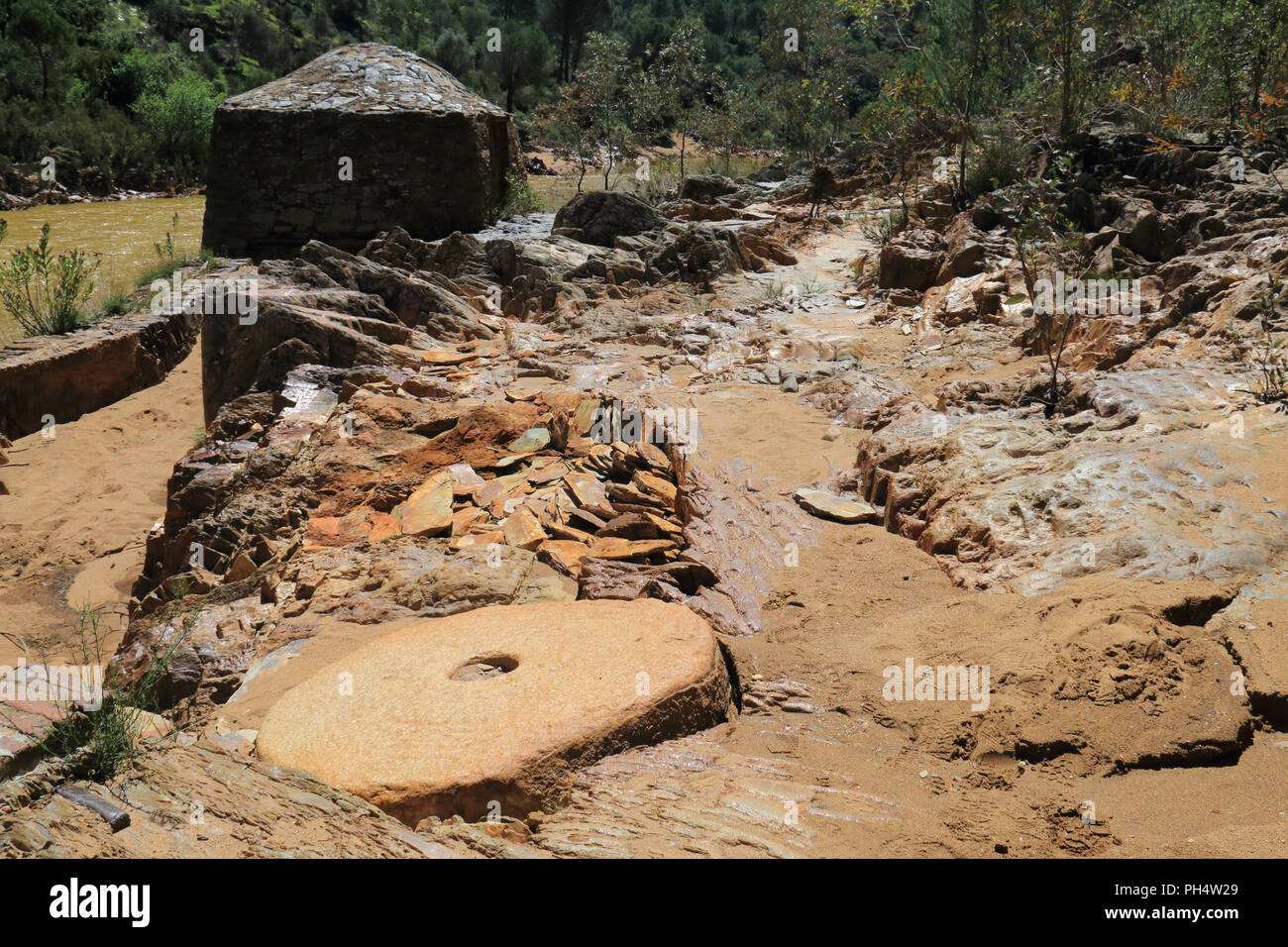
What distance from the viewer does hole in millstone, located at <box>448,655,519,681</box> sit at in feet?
10.4

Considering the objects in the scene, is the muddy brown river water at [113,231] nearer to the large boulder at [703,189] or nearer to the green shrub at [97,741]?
the large boulder at [703,189]

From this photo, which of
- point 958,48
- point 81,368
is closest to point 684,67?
point 958,48

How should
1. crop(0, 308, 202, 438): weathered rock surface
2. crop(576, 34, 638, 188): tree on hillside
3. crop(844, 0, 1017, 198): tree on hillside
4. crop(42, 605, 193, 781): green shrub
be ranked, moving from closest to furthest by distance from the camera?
1. crop(42, 605, 193, 781): green shrub
2. crop(0, 308, 202, 438): weathered rock surface
3. crop(844, 0, 1017, 198): tree on hillside
4. crop(576, 34, 638, 188): tree on hillside

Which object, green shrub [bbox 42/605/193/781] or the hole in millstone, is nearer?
green shrub [bbox 42/605/193/781]

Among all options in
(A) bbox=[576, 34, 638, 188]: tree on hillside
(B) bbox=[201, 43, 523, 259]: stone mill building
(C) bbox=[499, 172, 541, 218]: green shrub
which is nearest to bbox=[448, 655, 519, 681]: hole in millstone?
(B) bbox=[201, 43, 523, 259]: stone mill building

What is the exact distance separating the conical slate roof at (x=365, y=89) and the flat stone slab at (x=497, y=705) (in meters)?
10.4

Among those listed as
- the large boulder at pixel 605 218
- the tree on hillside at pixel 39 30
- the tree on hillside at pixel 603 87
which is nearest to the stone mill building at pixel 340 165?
the large boulder at pixel 605 218

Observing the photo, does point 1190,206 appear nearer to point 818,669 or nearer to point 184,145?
point 818,669

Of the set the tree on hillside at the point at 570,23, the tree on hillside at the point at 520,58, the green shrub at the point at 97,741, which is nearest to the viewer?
the green shrub at the point at 97,741

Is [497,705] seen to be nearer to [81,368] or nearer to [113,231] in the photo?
[81,368]

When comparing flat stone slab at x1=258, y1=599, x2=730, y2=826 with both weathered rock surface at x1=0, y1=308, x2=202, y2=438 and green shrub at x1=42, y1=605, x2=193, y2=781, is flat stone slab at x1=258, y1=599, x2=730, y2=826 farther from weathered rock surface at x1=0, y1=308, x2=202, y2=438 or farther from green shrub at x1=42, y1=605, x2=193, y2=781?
weathered rock surface at x1=0, y1=308, x2=202, y2=438

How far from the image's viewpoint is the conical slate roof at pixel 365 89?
39.5 ft

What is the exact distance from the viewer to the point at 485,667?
3248 millimetres

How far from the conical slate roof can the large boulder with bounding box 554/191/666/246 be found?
1913mm
